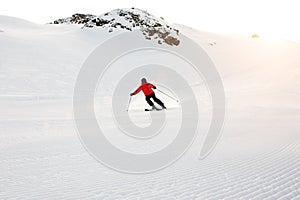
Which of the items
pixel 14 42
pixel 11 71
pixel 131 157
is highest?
pixel 14 42

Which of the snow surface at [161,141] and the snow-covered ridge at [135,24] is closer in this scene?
the snow surface at [161,141]

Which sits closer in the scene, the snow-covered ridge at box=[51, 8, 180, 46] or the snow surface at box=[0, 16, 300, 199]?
the snow surface at box=[0, 16, 300, 199]

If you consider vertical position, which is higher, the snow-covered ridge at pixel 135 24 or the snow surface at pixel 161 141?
the snow-covered ridge at pixel 135 24

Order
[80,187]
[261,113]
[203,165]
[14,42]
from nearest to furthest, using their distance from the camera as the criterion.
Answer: [80,187], [203,165], [261,113], [14,42]

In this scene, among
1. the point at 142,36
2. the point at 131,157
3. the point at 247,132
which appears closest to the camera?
the point at 131,157

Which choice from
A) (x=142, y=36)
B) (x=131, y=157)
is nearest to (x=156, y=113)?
(x=131, y=157)

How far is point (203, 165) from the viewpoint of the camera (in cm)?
447

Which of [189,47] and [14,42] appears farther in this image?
[189,47]

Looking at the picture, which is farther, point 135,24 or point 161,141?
point 135,24

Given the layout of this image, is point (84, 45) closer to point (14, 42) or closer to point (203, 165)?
point (14, 42)

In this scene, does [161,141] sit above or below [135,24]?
below

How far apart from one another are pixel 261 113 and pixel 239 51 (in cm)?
2527

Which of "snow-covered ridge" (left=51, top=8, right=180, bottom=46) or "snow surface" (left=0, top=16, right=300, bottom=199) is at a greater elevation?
"snow-covered ridge" (left=51, top=8, right=180, bottom=46)

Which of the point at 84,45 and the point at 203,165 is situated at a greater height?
the point at 84,45
